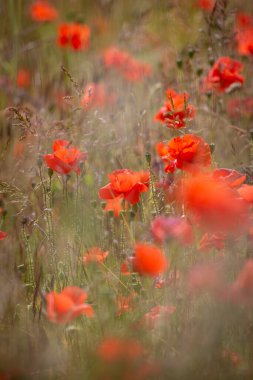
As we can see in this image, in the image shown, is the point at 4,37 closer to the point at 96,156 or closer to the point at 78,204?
the point at 96,156

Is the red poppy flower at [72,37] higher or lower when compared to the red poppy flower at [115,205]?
higher

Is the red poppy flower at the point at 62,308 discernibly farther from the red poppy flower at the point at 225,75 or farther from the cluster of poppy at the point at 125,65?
the cluster of poppy at the point at 125,65

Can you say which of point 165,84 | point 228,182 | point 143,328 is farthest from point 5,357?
point 165,84

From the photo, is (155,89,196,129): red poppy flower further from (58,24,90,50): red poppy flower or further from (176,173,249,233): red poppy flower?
(58,24,90,50): red poppy flower

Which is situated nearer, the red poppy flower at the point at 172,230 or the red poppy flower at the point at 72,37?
the red poppy flower at the point at 172,230

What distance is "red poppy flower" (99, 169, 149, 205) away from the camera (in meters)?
1.54

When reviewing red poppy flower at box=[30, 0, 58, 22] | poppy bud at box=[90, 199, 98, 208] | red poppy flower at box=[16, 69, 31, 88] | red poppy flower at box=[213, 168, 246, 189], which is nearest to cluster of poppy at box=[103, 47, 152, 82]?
red poppy flower at box=[16, 69, 31, 88]

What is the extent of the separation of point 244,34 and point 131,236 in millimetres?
1449

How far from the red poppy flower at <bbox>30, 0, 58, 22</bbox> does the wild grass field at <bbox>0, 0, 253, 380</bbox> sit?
1.05m

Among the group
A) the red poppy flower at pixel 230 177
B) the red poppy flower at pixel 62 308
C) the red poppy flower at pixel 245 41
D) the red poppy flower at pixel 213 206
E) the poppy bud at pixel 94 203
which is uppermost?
the red poppy flower at pixel 245 41

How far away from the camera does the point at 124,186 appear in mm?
1534

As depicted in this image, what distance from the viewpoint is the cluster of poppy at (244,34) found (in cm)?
252

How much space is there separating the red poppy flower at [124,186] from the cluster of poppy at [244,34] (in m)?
1.10

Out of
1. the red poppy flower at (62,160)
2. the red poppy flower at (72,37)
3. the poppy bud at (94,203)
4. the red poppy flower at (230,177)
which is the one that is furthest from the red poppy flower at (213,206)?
the red poppy flower at (72,37)
